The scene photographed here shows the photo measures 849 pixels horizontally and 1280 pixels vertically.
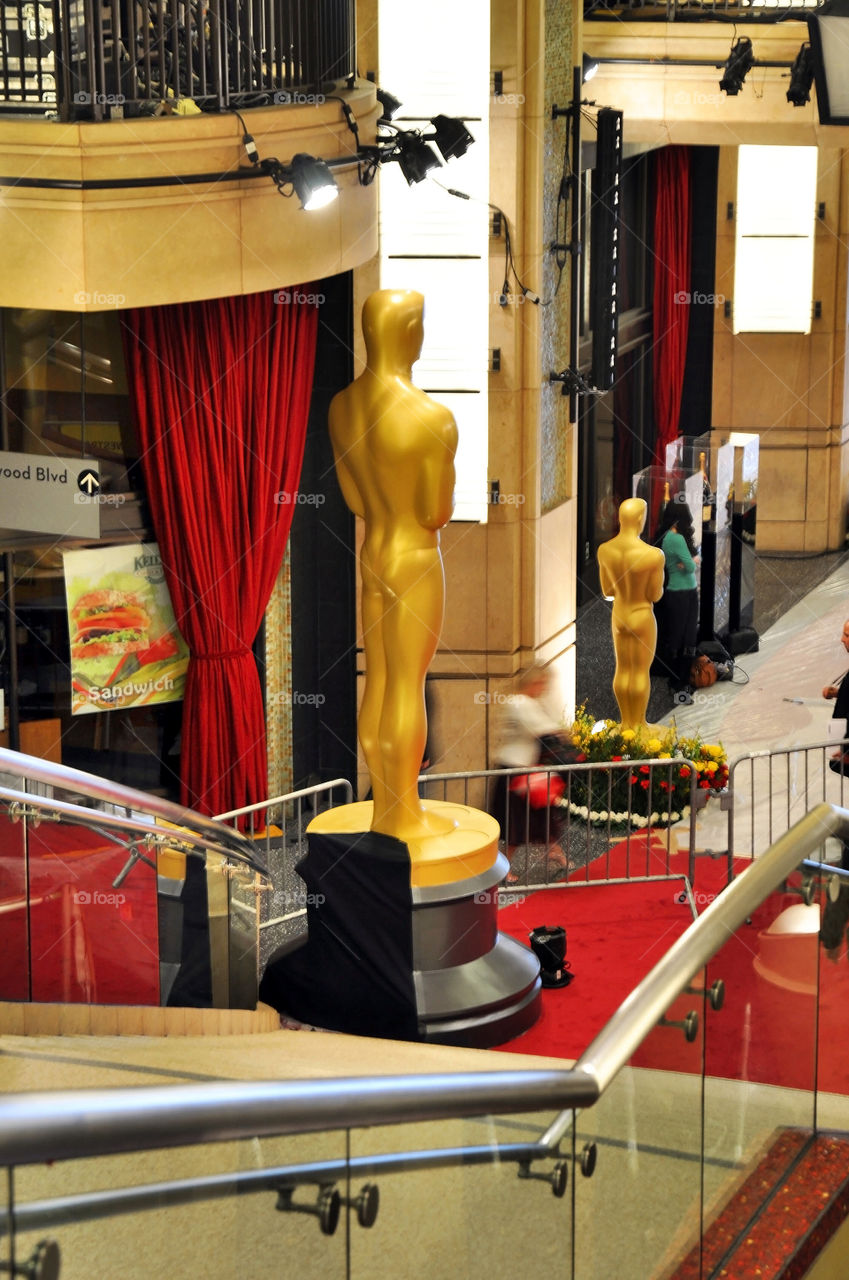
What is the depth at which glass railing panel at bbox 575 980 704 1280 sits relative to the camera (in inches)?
121

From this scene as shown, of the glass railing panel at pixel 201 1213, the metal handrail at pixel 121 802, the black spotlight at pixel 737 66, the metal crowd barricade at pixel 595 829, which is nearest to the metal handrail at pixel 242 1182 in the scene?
the glass railing panel at pixel 201 1213

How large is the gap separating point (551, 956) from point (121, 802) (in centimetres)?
309

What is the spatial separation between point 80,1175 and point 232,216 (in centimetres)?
698

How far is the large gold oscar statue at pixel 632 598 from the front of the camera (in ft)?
35.6

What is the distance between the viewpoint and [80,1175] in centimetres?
210

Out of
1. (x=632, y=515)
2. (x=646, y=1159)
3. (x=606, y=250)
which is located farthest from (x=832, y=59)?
(x=646, y=1159)

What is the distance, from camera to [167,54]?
8859 millimetres

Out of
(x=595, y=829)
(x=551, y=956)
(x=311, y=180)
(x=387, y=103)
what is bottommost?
(x=595, y=829)

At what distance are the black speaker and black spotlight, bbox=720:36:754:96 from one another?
2.65 feet

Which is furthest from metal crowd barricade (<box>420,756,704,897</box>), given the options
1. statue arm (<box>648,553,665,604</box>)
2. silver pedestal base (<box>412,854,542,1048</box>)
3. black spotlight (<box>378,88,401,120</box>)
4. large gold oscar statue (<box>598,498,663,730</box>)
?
black spotlight (<box>378,88,401,120</box>)

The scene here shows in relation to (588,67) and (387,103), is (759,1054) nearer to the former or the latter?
(387,103)

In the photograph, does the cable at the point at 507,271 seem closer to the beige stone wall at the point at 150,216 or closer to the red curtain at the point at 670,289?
the beige stone wall at the point at 150,216

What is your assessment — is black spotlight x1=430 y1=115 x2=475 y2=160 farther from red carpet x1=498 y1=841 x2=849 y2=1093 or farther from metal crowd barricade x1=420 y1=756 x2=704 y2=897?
red carpet x1=498 y1=841 x2=849 y2=1093

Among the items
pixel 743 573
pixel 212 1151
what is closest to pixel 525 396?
pixel 743 573
